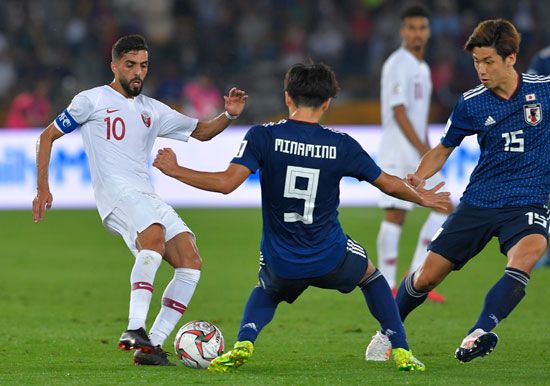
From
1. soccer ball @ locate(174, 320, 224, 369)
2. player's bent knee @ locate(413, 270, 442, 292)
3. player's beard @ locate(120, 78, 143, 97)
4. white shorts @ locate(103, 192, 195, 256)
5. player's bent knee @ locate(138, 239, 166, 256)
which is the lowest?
soccer ball @ locate(174, 320, 224, 369)

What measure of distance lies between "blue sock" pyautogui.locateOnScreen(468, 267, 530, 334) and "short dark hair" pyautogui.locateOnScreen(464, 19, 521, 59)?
1.33 metres

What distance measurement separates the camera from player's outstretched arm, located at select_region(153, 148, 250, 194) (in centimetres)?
632

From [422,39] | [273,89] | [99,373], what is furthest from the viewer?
[273,89]

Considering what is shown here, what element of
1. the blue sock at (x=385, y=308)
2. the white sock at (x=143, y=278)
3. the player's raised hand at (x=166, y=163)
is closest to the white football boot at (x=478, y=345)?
the blue sock at (x=385, y=308)

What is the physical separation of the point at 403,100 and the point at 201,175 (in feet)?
15.1

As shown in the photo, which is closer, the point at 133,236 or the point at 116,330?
the point at 133,236

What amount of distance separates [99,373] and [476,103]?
278 centimetres

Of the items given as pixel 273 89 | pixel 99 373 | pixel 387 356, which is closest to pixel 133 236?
pixel 99 373

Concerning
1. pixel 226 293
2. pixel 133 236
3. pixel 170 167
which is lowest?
pixel 226 293

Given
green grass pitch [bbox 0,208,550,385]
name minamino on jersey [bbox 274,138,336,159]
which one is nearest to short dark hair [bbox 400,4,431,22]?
green grass pitch [bbox 0,208,550,385]

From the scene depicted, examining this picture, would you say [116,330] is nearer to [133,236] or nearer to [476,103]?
[133,236]

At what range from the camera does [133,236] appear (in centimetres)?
750

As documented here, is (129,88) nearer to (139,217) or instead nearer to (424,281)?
(139,217)

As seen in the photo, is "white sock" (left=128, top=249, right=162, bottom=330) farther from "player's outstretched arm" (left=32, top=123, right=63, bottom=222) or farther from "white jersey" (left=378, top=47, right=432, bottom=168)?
"white jersey" (left=378, top=47, right=432, bottom=168)
